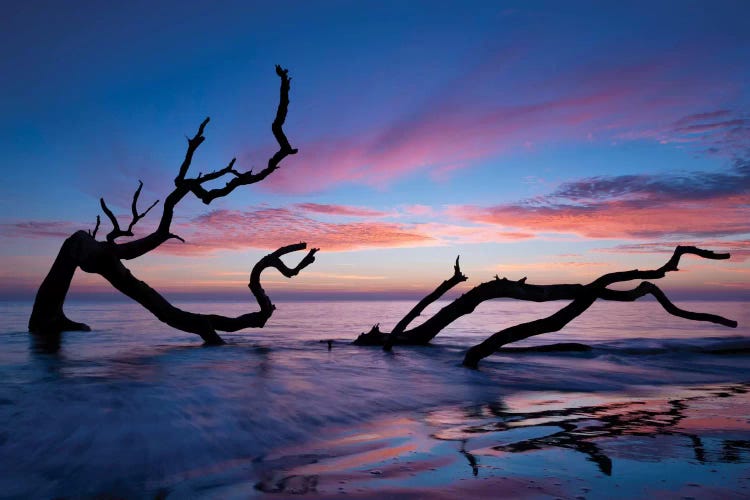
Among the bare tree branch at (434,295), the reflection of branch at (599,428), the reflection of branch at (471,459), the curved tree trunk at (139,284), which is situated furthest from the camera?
the curved tree trunk at (139,284)

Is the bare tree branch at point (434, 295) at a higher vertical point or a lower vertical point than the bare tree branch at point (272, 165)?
lower

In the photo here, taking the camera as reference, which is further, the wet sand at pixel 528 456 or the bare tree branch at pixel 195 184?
the bare tree branch at pixel 195 184

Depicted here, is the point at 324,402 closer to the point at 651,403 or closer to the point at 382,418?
the point at 382,418

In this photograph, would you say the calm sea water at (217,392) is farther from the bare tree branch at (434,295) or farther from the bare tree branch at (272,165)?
the bare tree branch at (272,165)

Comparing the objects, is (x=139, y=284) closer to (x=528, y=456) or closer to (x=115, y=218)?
(x=115, y=218)

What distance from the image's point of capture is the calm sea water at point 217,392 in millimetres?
4059

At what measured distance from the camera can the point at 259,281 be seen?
13.9 metres

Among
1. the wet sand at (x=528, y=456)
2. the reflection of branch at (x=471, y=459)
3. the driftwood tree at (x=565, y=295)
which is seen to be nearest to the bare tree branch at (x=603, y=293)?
the driftwood tree at (x=565, y=295)

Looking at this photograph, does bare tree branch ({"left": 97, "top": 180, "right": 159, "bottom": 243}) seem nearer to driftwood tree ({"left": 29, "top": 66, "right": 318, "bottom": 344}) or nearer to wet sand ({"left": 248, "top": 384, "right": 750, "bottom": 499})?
driftwood tree ({"left": 29, "top": 66, "right": 318, "bottom": 344})

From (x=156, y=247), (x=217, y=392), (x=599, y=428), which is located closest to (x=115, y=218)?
(x=156, y=247)

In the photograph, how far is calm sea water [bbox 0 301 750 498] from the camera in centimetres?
406

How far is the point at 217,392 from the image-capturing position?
7031mm

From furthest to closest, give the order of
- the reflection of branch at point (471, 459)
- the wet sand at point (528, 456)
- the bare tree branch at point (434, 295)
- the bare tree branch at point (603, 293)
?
the bare tree branch at point (434, 295), the bare tree branch at point (603, 293), the reflection of branch at point (471, 459), the wet sand at point (528, 456)

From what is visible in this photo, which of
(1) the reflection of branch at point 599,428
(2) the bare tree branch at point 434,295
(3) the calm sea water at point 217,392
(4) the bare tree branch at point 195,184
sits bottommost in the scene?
(3) the calm sea water at point 217,392
